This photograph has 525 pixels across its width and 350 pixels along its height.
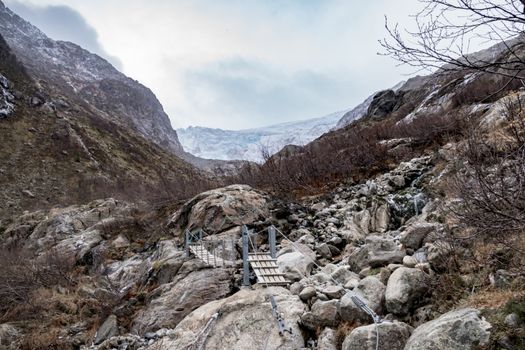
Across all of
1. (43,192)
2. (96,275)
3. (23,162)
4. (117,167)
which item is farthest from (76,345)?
(117,167)

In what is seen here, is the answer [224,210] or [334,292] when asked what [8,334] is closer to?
[224,210]

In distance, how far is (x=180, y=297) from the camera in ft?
27.3

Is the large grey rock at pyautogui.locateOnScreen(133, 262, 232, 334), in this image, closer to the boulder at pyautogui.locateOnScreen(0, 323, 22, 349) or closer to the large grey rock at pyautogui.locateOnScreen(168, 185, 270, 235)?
the boulder at pyautogui.locateOnScreen(0, 323, 22, 349)

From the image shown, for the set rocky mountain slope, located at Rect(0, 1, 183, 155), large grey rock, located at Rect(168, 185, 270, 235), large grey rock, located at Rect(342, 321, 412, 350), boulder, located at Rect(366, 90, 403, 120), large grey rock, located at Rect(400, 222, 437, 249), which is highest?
rocky mountain slope, located at Rect(0, 1, 183, 155)

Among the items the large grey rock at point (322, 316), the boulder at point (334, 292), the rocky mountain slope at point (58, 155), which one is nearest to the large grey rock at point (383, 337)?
the large grey rock at point (322, 316)

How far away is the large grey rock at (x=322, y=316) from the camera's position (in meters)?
5.40

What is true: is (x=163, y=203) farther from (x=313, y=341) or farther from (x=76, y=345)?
(x=313, y=341)

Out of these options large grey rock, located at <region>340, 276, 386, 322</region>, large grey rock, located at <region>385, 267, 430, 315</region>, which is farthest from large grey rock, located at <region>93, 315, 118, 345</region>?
large grey rock, located at <region>385, 267, 430, 315</region>

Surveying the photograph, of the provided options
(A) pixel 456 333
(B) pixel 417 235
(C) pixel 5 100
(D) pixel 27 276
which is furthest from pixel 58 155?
(A) pixel 456 333

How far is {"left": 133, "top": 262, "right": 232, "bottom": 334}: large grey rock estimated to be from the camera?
798 centimetres

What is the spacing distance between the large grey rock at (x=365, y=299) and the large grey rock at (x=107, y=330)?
5.42m

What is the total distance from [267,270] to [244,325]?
6.16 ft

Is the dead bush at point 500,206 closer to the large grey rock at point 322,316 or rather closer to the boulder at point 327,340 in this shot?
the large grey rock at point 322,316

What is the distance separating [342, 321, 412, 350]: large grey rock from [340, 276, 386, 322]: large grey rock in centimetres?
58
